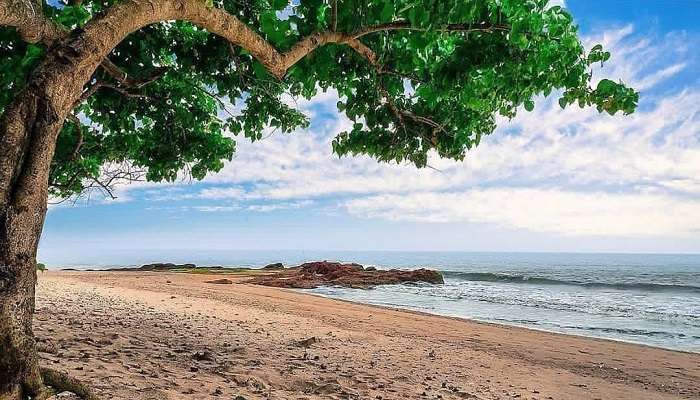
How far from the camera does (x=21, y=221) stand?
2.69m

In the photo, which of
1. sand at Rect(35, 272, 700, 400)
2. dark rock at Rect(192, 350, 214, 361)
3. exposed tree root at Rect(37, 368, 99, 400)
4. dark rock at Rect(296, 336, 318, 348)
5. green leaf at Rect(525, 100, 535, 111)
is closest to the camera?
exposed tree root at Rect(37, 368, 99, 400)

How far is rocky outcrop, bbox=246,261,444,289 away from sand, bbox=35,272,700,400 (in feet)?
47.8

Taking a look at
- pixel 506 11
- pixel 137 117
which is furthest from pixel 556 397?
pixel 137 117

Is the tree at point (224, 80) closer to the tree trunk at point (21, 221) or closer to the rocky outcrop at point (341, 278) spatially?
the tree trunk at point (21, 221)

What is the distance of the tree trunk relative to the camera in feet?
8.63

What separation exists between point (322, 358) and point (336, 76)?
3.82 metres

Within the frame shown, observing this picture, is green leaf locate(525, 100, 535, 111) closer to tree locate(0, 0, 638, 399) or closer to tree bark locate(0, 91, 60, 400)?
tree locate(0, 0, 638, 399)

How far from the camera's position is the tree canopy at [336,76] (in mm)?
4457

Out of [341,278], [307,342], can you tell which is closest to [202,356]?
[307,342]

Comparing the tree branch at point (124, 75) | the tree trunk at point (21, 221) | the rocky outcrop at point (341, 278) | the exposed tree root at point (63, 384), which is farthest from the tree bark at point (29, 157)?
the rocky outcrop at point (341, 278)

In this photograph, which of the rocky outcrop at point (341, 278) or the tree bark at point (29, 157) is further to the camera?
the rocky outcrop at point (341, 278)

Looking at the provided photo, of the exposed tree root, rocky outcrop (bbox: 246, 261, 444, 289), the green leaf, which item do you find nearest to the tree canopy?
the green leaf

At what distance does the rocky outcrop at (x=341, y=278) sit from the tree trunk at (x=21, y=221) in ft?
72.7

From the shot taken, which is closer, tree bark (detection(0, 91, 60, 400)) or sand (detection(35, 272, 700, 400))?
tree bark (detection(0, 91, 60, 400))
